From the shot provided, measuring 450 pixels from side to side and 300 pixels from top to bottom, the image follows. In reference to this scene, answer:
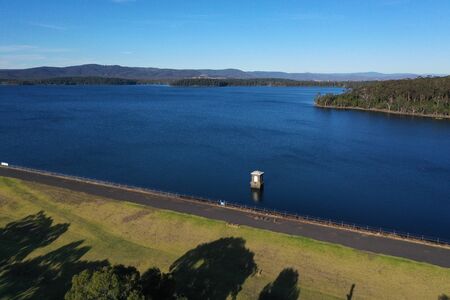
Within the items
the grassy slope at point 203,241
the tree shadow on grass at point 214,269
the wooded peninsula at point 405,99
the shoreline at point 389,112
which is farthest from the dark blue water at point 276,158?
the tree shadow on grass at point 214,269

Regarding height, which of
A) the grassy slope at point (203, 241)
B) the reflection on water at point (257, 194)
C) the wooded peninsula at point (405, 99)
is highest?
the wooded peninsula at point (405, 99)

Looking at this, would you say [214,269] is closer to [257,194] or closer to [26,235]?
[26,235]

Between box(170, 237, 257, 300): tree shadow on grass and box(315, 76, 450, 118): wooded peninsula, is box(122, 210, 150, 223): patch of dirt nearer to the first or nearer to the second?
box(170, 237, 257, 300): tree shadow on grass

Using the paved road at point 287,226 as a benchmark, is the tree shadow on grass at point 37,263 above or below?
below

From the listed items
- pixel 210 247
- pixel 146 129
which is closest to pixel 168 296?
pixel 210 247

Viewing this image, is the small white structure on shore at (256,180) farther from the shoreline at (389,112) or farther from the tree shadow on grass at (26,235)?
the shoreline at (389,112)

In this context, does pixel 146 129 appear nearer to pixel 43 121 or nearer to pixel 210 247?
pixel 43 121
